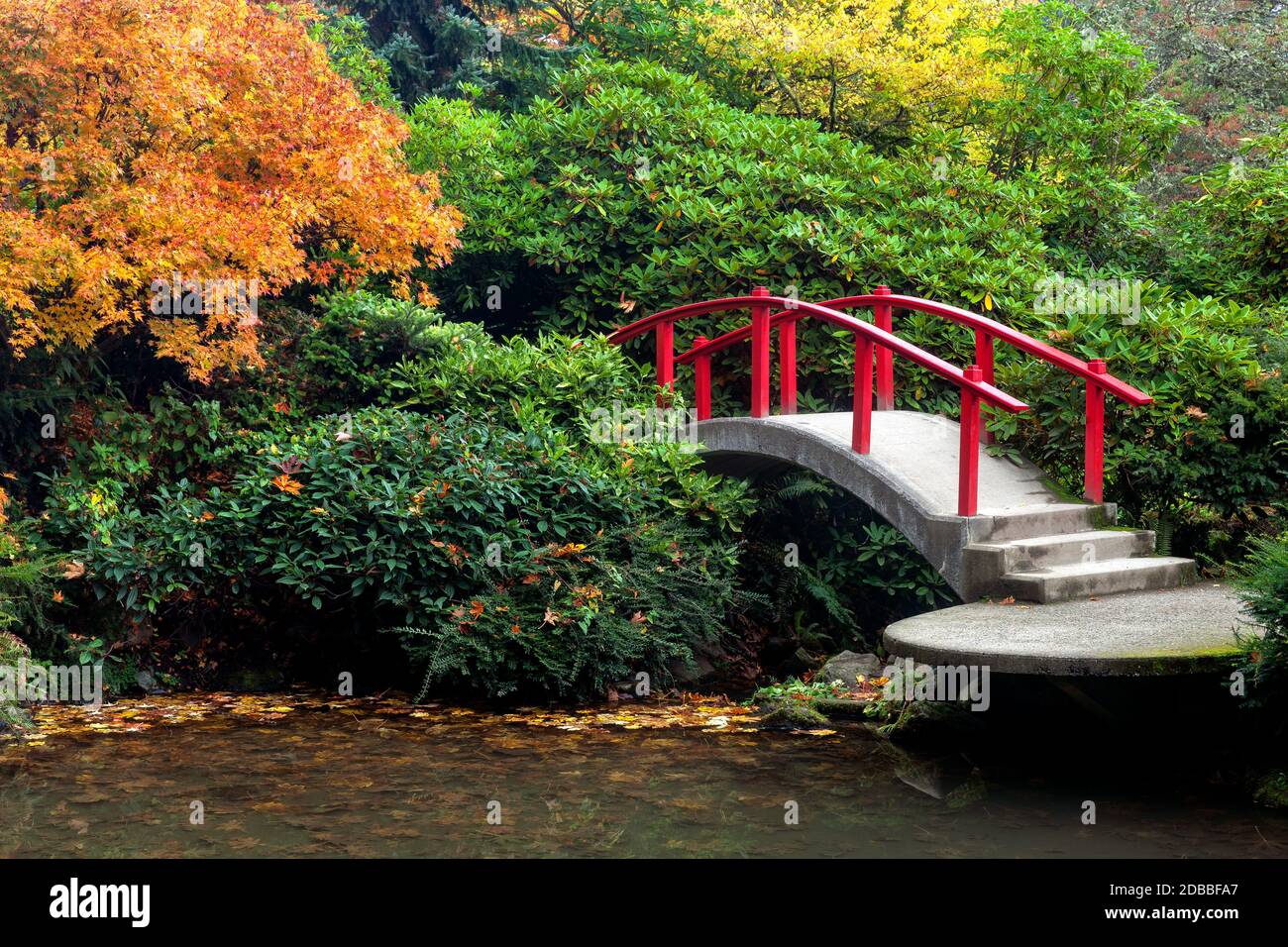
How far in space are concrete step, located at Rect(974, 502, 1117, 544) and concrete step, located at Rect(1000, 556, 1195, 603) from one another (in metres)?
0.30

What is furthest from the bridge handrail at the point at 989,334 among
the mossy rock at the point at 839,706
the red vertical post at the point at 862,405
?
the mossy rock at the point at 839,706

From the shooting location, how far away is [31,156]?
822cm

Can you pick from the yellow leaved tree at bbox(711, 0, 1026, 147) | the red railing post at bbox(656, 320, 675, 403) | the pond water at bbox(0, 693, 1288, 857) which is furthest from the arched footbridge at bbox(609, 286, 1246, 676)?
the yellow leaved tree at bbox(711, 0, 1026, 147)

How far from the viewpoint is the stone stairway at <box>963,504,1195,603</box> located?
24.6ft

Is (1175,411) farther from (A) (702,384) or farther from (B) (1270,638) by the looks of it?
(A) (702,384)

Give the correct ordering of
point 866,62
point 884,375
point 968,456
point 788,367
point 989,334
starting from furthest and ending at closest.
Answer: point 866,62 < point 788,367 < point 884,375 < point 989,334 < point 968,456

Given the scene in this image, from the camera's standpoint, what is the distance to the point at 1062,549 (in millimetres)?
7934

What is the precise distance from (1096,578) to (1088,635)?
122 centimetres

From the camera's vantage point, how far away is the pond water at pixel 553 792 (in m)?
5.46

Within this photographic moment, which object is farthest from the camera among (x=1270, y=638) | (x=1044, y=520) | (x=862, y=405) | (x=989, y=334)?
(x=989, y=334)

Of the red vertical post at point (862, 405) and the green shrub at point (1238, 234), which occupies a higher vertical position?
the green shrub at point (1238, 234)

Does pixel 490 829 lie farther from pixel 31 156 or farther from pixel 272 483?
pixel 31 156

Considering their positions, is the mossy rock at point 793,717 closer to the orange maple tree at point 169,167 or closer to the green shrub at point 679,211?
the green shrub at point 679,211

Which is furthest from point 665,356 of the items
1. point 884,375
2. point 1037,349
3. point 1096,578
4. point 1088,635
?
point 1088,635
